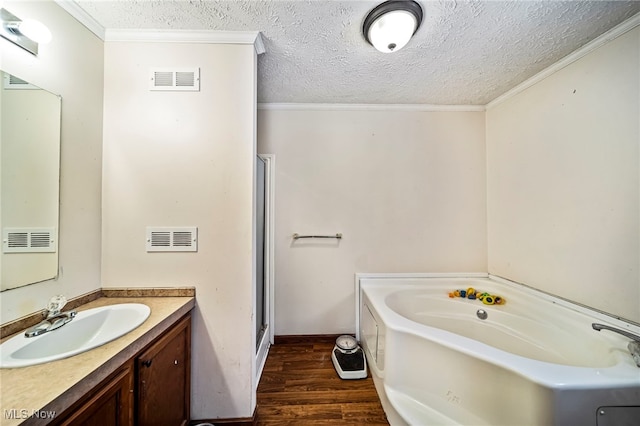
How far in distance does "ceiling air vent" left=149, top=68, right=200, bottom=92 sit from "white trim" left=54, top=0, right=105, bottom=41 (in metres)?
0.33

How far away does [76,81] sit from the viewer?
1.17 m

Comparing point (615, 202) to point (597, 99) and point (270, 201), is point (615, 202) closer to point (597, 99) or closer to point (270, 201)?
point (597, 99)

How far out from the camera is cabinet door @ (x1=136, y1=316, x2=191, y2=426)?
94 cm

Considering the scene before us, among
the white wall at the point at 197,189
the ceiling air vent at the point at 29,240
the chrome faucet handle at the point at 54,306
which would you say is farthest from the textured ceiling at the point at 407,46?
the chrome faucet handle at the point at 54,306

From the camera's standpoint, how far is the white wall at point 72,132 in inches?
38.3

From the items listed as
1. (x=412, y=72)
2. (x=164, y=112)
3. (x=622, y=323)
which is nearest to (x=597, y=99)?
(x=412, y=72)

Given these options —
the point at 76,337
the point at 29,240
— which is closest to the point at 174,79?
the point at 29,240

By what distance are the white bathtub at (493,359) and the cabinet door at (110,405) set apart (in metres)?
1.33

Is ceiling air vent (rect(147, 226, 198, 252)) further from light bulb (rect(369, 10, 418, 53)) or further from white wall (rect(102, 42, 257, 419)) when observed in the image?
light bulb (rect(369, 10, 418, 53))

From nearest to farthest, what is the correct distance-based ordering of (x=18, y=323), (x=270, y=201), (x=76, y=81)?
1. (x=18, y=323)
2. (x=76, y=81)
3. (x=270, y=201)

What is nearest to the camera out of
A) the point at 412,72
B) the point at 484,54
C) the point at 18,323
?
the point at 18,323

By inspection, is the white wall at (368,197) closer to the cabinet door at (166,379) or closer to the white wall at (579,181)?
the white wall at (579,181)

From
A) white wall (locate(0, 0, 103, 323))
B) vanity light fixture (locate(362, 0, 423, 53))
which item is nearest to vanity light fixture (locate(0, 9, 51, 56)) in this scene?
white wall (locate(0, 0, 103, 323))

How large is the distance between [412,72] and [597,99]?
1147 mm
